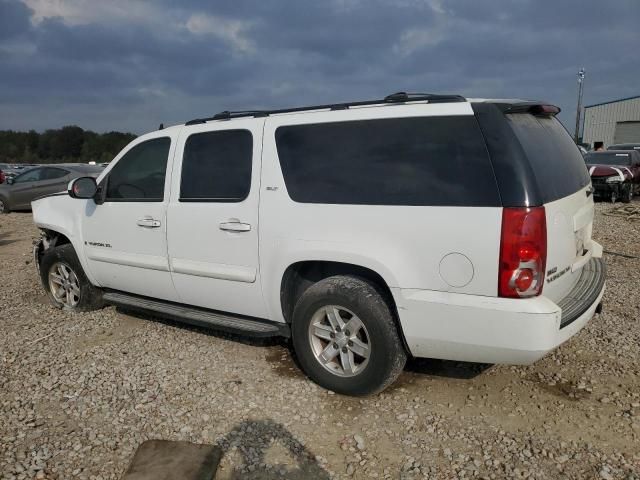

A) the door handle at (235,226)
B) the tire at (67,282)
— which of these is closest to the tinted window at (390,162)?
the door handle at (235,226)

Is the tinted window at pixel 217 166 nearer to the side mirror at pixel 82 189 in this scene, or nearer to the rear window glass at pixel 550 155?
the side mirror at pixel 82 189

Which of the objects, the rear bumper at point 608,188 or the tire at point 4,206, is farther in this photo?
the tire at point 4,206

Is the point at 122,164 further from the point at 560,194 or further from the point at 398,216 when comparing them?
the point at 560,194

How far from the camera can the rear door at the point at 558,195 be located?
2.90 meters

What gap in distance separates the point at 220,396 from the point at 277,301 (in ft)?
2.49

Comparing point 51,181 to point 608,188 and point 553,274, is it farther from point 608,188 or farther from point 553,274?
point 608,188

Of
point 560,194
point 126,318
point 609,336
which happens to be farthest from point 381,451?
point 126,318

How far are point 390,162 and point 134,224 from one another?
95.1 inches

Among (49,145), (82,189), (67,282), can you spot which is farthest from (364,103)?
(49,145)

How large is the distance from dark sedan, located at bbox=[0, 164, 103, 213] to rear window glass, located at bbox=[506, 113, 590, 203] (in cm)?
1379

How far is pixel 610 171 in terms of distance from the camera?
1447cm

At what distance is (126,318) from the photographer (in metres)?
5.16

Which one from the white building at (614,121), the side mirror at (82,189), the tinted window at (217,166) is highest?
the white building at (614,121)

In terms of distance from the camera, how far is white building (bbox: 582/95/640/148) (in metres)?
42.8
